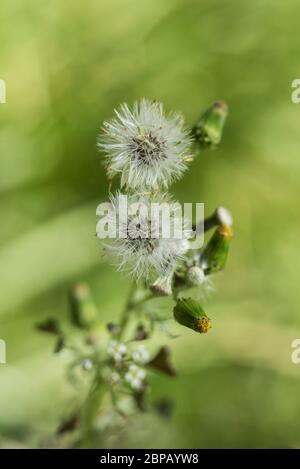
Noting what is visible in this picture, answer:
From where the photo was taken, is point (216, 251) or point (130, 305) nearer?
point (216, 251)

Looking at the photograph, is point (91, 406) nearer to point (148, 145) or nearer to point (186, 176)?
point (148, 145)

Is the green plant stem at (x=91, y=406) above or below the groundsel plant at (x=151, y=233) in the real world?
below

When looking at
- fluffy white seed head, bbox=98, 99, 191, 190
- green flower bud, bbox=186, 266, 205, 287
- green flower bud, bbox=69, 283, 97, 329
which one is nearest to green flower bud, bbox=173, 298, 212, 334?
green flower bud, bbox=186, 266, 205, 287

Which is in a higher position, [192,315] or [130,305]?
[130,305]

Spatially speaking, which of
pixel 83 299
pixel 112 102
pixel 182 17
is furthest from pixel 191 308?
pixel 182 17

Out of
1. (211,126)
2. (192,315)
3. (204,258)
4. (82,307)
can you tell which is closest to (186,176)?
(82,307)

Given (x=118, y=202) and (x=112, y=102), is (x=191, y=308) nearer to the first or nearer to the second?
(x=118, y=202)

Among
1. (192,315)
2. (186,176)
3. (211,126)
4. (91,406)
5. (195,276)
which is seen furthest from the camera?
(186,176)

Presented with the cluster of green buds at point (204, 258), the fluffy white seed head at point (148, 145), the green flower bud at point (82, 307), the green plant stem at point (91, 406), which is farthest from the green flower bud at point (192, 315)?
the green flower bud at point (82, 307)

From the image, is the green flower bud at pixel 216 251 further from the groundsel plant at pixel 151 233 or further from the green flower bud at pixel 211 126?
the green flower bud at pixel 211 126
